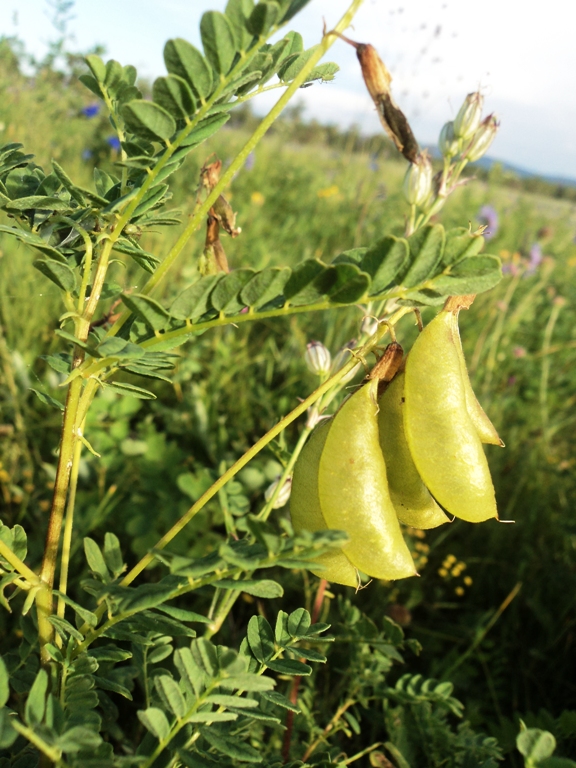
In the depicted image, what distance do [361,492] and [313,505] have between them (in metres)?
0.06

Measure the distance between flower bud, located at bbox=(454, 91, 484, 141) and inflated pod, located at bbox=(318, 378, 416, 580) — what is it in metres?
0.42

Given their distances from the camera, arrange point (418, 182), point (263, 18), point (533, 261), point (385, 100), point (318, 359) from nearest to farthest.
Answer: point (263, 18) → point (385, 100) → point (418, 182) → point (318, 359) → point (533, 261)

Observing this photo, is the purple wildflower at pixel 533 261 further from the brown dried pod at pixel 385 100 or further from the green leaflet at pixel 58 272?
the green leaflet at pixel 58 272

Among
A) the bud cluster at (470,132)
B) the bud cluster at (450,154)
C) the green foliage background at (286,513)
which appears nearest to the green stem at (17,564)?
the green foliage background at (286,513)

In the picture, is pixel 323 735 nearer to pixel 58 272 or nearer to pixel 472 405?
pixel 472 405

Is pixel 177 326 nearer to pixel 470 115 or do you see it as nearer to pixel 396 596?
pixel 470 115

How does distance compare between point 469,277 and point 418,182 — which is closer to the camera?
point 469,277

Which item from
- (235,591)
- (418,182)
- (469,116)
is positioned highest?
(469,116)

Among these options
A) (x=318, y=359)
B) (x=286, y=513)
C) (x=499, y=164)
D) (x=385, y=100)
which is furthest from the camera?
(x=499, y=164)

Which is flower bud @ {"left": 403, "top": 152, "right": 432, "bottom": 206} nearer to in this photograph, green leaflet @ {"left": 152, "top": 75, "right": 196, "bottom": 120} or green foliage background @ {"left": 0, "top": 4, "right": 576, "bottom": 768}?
green foliage background @ {"left": 0, "top": 4, "right": 576, "bottom": 768}

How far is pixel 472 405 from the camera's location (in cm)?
64

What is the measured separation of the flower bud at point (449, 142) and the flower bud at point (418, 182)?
5 centimetres

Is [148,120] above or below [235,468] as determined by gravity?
above

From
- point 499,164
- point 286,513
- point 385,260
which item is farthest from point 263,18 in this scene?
point 499,164
